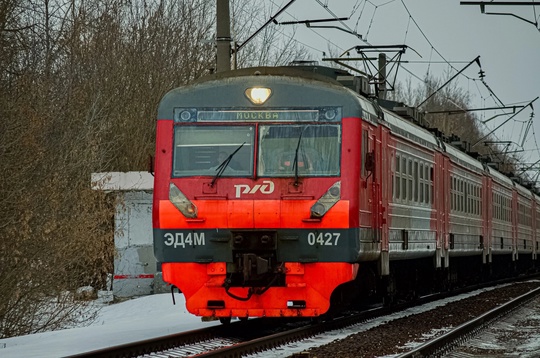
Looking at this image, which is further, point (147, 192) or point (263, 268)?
point (147, 192)

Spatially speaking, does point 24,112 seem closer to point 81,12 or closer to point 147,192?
point 147,192

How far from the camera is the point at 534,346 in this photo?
12164 mm

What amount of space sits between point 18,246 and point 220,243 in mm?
4293

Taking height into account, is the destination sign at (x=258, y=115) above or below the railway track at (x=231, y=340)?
above

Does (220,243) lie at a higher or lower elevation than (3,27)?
lower

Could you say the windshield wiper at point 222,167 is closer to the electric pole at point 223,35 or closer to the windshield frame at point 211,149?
the windshield frame at point 211,149

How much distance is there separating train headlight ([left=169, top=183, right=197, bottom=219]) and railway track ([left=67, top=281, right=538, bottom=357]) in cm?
136

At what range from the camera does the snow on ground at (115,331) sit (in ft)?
38.2

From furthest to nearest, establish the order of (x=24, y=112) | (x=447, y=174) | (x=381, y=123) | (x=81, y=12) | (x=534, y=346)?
1. (x=81, y=12)
2. (x=447, y=174)
3. (x=24, y=112)
4. (x=381, y=123)
5. (x=534, y=346)

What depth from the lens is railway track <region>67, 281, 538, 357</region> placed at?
10.7 m

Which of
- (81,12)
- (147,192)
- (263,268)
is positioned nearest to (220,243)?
(263,268)

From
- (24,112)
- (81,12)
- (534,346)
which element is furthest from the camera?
(81,12)

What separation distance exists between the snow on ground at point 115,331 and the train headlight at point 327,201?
8.21ft

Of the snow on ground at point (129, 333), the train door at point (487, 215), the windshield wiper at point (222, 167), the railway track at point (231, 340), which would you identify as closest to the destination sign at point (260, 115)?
the windshield wiper at point (222, 167)
